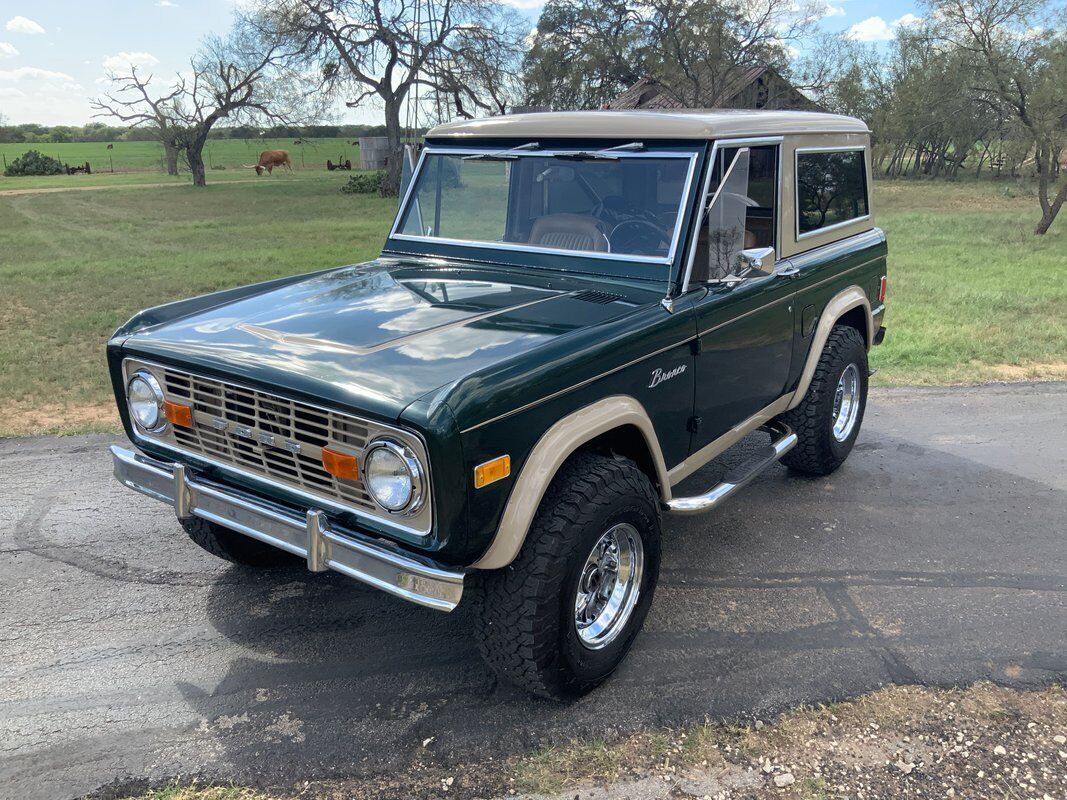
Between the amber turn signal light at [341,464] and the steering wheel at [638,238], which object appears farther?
the steering wheel at [638,238]

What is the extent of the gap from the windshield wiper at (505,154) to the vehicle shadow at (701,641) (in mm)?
2050

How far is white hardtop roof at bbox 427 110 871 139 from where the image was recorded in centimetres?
356

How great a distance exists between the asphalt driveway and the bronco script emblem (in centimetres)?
107

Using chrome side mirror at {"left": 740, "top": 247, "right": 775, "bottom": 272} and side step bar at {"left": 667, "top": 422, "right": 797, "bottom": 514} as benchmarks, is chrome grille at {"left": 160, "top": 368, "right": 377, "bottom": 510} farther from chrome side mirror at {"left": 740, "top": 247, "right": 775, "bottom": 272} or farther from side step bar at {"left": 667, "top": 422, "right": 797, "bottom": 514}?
chrome side mirror at {"left": 740, "top": 247, "right": 775, "bottom": 272}

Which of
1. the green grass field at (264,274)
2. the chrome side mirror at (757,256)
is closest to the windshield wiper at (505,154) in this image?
the chrome side mirror at (757,256)

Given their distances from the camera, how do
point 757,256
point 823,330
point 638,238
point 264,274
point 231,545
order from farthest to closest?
point 264,274 → point 823,330 → point 231,545 → point 638,238 → point 757,256

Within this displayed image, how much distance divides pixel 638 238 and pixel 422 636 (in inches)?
74.9

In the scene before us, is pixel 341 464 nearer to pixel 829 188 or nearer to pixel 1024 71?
pixel 829 188

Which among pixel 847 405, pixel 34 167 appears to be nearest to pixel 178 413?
pixel 847 405

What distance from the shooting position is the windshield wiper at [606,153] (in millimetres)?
3627

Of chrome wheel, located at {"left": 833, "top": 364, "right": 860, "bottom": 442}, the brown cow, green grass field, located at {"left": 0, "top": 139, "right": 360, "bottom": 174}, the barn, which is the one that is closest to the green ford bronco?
chrome wheel, located at {"left": 833, "top": 364, "right": 860, "bottom": 442}

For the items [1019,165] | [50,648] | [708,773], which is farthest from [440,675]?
[1019,165]

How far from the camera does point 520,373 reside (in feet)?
8.56

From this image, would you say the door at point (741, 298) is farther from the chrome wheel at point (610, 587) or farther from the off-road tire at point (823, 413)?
the chrome wheel at point (610, 587)
